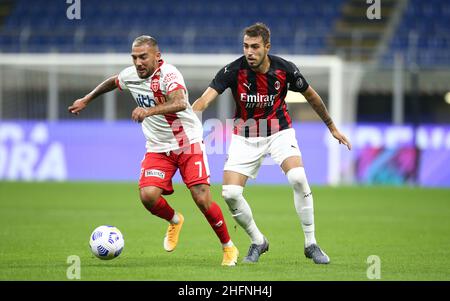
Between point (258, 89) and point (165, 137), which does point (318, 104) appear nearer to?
point (258, 89)

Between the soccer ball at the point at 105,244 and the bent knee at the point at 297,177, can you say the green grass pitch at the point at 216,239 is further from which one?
the bent knee at the point at 297,177

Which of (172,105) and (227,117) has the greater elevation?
(172,105)

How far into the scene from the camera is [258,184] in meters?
23.8

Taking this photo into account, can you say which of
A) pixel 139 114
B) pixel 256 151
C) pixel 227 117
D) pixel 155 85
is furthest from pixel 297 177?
pixel 227 117

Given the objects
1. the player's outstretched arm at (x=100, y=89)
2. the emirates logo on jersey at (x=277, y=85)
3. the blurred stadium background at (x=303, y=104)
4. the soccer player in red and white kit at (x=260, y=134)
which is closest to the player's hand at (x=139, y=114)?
the soccer player in red and white kit at (x=260, y=134)

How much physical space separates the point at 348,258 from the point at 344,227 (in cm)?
401

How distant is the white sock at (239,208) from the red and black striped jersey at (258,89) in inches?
25.3

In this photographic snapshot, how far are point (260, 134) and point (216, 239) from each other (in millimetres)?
2747

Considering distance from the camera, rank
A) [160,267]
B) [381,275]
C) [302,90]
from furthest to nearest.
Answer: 1. [302,90]
2. [160,267]
3. [381,275]

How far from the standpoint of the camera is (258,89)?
8953mm

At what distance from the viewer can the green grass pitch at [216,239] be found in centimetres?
812

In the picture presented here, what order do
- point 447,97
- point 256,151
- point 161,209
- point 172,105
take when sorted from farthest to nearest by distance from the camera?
point 447,97 < point 161,209 < point 256,151 < point 172,105
